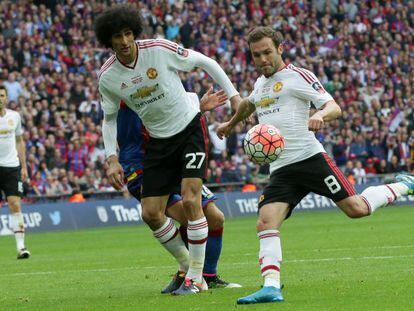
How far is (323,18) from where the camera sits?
36688 millimetres

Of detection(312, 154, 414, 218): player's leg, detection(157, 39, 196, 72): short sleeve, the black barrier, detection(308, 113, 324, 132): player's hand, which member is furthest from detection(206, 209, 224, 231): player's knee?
the black barrier

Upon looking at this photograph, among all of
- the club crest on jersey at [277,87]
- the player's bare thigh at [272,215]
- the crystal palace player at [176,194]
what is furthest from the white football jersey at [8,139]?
the player's bare thigh at [272,215]

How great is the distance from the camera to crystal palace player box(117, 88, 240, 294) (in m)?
10.5

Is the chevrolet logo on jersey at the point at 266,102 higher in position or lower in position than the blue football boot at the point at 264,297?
higher

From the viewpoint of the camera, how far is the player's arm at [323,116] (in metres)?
8.49

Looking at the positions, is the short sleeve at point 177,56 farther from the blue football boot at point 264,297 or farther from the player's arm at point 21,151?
the player's arm at point 21,151

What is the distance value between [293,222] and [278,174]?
14.7 meters

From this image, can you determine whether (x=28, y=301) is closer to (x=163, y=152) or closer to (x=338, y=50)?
(x=163, y=152)

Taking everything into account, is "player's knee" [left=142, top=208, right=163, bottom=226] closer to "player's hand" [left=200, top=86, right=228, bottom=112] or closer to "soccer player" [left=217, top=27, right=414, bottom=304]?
"player's hand" [left=200, top=86, right=228, bottom=112]

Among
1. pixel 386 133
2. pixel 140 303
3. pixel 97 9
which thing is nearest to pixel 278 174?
pixel 140 303

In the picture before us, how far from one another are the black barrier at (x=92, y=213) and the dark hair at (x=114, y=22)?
15.9m

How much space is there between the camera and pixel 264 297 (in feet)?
28.7

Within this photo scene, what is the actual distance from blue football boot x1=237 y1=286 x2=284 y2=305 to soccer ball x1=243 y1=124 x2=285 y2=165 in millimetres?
1116

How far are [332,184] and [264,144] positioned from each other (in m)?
0.85
